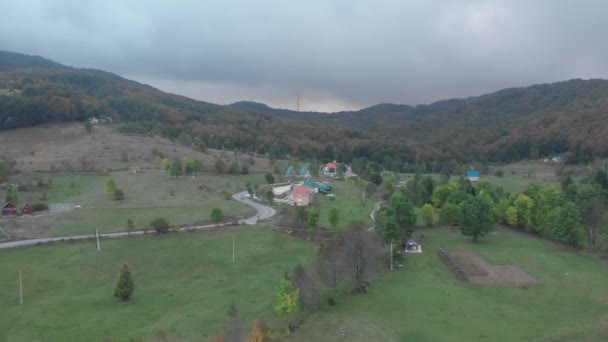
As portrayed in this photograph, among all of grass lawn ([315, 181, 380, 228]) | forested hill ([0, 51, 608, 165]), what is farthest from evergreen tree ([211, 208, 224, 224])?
forested hill ([0, 51, 608, 165])

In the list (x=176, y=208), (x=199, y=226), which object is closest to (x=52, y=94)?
(x=176, y=208)

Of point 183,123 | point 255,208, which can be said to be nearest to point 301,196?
point 255,208

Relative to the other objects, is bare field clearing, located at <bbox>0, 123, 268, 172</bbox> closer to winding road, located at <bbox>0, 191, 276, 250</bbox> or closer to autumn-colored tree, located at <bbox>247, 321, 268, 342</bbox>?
winding road, located at <bbox>0, 191, 276, 250</bbox>

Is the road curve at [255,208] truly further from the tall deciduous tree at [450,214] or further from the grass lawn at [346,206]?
the tall deciduous tree at [450,214]

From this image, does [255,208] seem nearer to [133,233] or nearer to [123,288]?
[133,233]

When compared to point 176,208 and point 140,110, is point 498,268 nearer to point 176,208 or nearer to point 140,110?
point 176,208
